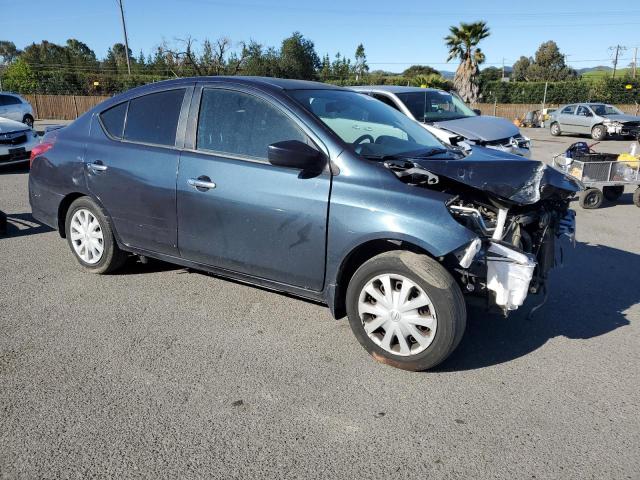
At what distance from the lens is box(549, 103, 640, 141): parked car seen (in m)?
21.5

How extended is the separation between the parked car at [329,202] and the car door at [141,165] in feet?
0.04

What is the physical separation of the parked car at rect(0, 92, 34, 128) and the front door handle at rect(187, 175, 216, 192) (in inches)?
706

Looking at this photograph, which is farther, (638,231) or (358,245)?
(638,231)

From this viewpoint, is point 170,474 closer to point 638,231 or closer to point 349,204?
point 349,204

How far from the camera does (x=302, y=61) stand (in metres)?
57.7

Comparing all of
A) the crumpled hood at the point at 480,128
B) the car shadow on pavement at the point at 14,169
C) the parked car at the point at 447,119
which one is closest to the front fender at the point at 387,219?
the parked car at the point at 447,119

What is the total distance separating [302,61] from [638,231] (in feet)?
179

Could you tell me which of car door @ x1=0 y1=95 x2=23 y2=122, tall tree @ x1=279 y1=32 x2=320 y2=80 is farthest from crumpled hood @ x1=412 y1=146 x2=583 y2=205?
tall tree @ x1=279 y1=32 x2=320 y2=80

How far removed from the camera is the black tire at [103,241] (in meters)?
4.61

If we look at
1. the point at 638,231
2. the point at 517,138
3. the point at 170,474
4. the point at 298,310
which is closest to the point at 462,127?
the point at 517,138

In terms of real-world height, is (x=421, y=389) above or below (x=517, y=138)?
below

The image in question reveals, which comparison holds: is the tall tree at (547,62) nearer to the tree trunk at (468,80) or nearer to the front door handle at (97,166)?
the tree trunk at (468,80)

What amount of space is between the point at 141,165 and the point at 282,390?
2193 mm

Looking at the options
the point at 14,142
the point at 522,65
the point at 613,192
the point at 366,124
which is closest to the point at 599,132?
the point at 613,192
